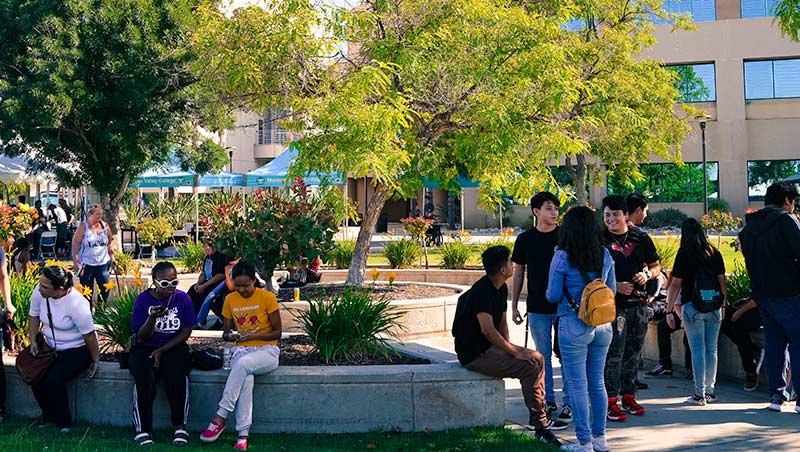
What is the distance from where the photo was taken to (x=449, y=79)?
37.4ft

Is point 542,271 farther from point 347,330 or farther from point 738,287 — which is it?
point 738,287

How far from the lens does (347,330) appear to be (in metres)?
7.41

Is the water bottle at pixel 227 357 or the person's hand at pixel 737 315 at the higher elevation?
the person's hand at pixel 737 315

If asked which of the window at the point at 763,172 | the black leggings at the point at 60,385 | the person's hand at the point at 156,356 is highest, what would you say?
the window at the point at 763,172

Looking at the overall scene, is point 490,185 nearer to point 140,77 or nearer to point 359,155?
point 359,155

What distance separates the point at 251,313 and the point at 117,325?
6.40 feet

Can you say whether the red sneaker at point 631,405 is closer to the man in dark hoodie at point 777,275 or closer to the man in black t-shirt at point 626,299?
the man in black t-shirt at point 626,299

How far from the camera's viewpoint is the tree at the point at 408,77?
10.3 m

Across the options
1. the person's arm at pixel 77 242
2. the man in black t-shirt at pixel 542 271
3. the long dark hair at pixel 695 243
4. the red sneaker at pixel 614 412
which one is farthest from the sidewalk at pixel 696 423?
the person's arm at pixel 77 242

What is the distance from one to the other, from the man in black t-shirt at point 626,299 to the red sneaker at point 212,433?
3.19 metres

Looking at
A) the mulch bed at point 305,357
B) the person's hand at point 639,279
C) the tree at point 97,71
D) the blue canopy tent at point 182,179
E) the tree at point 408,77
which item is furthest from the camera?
the blue canopy tent at point 182,179

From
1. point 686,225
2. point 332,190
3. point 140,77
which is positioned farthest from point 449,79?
point 140,77

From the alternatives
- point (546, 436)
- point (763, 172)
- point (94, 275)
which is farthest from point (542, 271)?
point (763, 172)

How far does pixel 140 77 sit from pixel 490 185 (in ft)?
32.5
